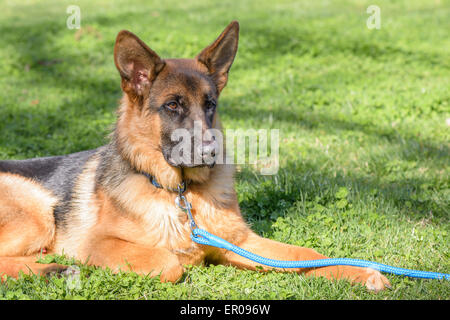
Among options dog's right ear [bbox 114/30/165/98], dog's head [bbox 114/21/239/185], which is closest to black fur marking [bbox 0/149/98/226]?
dog's head [bbox 114/21/239/185]

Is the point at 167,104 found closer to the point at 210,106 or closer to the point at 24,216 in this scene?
the point at 210,106

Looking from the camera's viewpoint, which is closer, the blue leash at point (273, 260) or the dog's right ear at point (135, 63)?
the blue leash at point (273, 260)

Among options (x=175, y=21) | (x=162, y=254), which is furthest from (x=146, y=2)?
(x=162, y=254)

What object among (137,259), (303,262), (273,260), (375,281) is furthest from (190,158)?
(375,281)

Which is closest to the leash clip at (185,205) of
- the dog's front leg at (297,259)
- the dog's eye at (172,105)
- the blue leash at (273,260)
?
the blue leash at (273,260)

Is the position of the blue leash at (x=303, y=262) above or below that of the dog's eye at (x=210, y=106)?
below

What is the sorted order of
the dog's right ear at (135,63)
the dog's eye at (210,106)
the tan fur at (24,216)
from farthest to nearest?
the tan fur at (24,216)
the dog's eye at (210,106)
the dog's right ear at (135,63)

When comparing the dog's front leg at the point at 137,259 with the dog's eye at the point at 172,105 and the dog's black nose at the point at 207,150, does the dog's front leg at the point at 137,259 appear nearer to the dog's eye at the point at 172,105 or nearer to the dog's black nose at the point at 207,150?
the dog's black nose at the point at 207,150

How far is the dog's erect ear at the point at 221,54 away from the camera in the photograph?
4020 mm

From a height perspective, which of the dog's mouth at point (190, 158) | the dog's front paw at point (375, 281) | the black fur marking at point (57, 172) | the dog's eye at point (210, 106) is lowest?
the dog's front paw at point (375, 281)

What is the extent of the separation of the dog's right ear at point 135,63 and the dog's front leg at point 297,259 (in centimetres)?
156

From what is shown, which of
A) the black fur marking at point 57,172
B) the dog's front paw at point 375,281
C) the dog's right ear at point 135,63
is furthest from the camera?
the black fur marking at point 57,172

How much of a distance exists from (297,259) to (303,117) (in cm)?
429

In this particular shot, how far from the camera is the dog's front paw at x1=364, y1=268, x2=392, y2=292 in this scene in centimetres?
346
